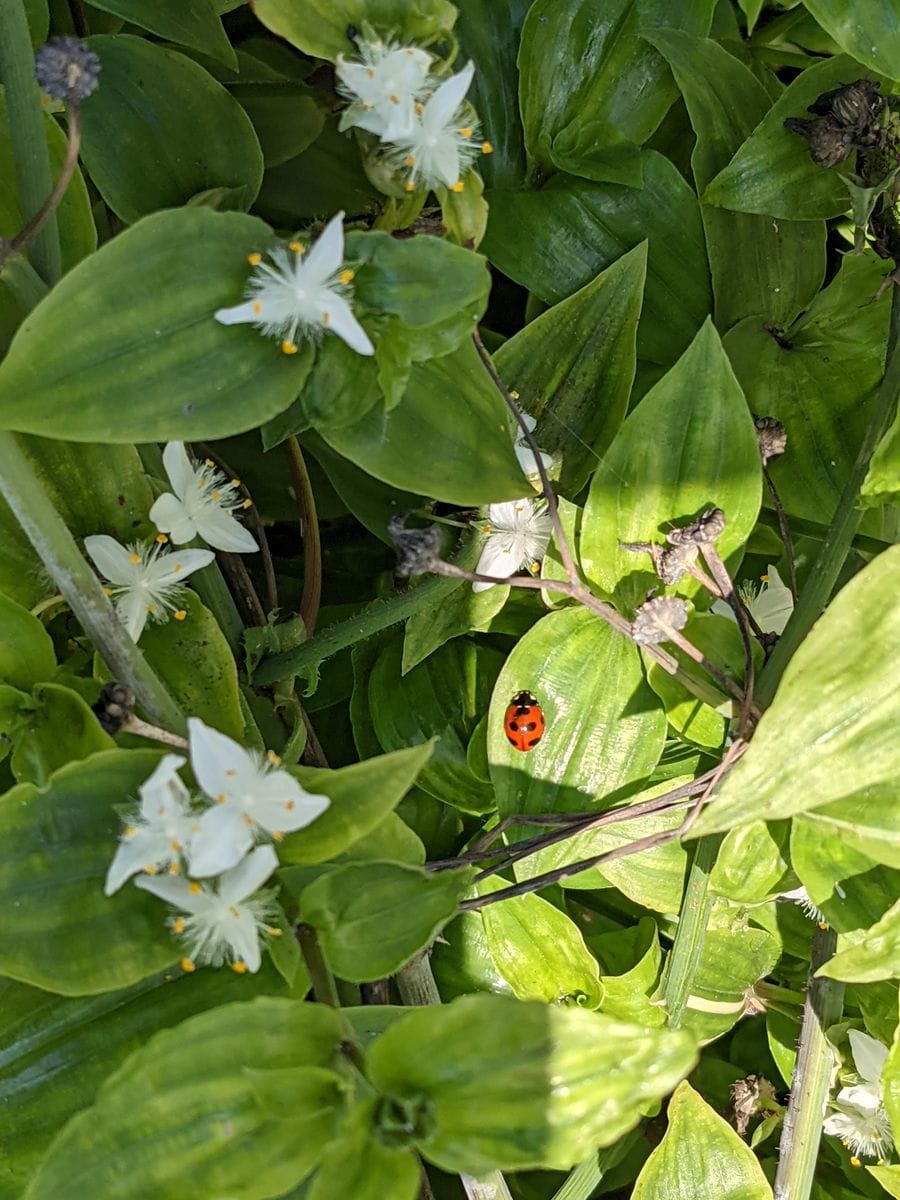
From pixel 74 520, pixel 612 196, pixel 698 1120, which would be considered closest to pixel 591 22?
pixel 612 196

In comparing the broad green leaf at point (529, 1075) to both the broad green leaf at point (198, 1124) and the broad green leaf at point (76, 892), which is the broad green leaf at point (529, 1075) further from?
the broad green leaf at point (76, 892)

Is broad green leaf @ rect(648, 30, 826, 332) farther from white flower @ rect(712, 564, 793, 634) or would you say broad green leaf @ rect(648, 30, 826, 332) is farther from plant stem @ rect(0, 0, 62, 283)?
plant stem @ rect(0, 0, 62, 283)

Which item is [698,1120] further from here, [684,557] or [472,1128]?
[684,557]

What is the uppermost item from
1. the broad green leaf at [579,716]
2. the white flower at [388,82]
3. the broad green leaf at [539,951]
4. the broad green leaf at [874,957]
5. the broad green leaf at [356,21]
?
the broad green leaf at [356,21]

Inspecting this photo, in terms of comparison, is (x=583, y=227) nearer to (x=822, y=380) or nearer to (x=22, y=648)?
(x=822, y=380)

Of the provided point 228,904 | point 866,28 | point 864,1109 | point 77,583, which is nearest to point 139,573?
point 77,583

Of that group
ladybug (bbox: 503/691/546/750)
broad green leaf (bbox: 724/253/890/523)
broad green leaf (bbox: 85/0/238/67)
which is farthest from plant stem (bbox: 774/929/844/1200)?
broad green leaf (bbox: 85/0/238/67)

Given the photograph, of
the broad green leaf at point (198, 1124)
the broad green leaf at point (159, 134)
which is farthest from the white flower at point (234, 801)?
the broad green leaf at point (159, 134)
